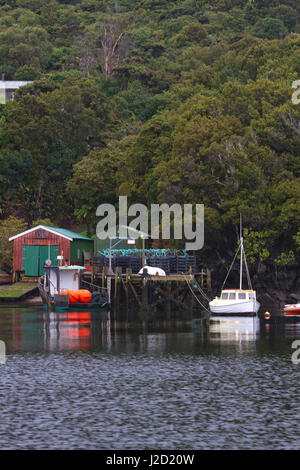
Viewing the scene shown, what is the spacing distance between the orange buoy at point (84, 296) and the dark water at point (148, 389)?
14382 mm

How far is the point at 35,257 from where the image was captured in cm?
9731

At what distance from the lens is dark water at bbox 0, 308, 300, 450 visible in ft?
98.6

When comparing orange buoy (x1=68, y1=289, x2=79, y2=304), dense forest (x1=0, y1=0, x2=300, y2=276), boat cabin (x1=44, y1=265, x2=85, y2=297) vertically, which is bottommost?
orange buoy (x1=68, y1=289, x2=79, y2=304)

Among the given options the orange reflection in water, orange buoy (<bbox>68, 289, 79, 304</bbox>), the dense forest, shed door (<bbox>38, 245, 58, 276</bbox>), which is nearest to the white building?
the dense forest

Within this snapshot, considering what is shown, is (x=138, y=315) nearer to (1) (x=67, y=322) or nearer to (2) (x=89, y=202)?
(1) (x=67, y=322)

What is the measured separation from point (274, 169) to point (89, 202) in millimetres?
32032

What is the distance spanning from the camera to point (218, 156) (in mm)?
89250

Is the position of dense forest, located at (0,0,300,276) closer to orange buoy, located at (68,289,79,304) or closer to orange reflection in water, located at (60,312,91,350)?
orange buoy, located at (68,289,79,304)

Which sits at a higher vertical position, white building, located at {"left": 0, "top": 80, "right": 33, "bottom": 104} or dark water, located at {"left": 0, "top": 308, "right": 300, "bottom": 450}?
white building, located at {"left": 0, "top": 80, "right": 33, "bottom": 104}

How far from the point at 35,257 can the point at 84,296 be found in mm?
20523

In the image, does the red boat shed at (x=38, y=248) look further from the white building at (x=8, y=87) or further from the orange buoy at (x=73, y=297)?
the white building at (x=8, y=87)

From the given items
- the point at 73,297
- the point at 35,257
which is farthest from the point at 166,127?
the point at 73,297

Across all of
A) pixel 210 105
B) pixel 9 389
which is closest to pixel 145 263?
pixel 210 105

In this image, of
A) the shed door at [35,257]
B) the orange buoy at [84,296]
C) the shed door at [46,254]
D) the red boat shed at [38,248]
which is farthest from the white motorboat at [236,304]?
the shed door at [35,257]
